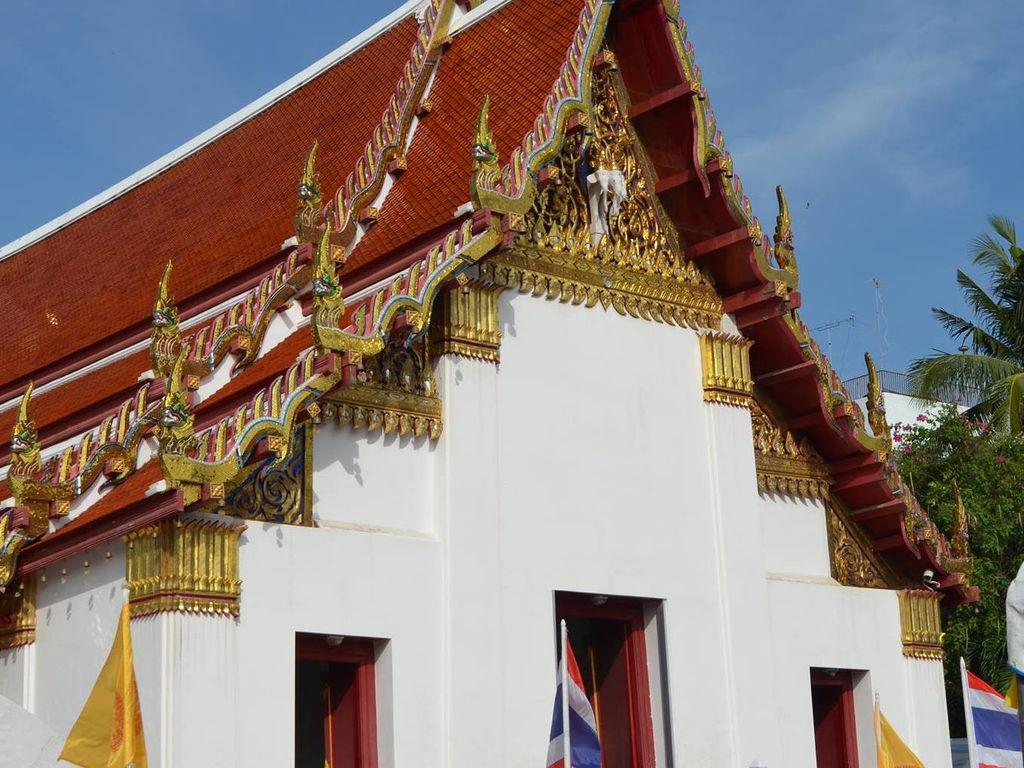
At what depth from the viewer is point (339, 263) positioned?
11.4 metres

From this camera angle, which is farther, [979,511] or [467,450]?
[979,511]

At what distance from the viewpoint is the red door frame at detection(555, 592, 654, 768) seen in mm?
11486

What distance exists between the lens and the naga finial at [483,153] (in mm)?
10750

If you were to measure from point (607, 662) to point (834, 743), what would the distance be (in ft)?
8.01

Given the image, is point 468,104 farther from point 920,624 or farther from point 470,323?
point 920,624

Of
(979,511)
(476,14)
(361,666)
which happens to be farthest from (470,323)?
(979,511)

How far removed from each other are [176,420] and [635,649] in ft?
13.2

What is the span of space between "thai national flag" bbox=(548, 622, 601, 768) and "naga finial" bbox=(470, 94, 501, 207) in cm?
293

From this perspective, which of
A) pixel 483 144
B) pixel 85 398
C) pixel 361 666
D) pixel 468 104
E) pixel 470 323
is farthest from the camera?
pixel 468 104

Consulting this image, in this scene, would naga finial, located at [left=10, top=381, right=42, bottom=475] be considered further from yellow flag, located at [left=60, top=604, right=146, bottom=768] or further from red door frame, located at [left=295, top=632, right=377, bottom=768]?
red door frame, located at [left=295, top=632, right=377, bottom=768]

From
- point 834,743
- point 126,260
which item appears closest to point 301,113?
point 126,260

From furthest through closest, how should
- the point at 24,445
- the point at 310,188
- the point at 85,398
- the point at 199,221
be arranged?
the point at 199,221, the point at 85,398, the point at 310,188, the point at 24,445

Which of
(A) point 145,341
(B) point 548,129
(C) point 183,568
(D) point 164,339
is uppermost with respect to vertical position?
(B) point 548,129

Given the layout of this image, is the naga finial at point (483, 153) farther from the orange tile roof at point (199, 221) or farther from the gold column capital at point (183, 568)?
the gold column capital at point (183, 568)
